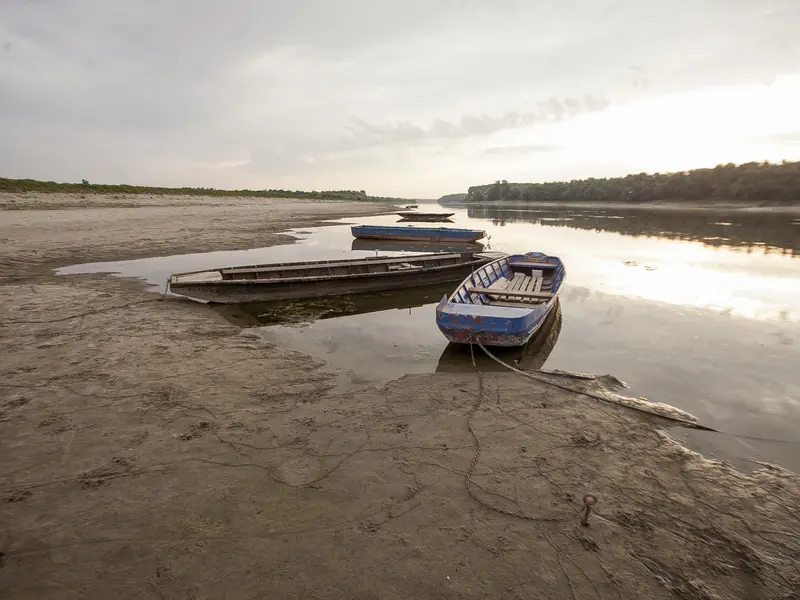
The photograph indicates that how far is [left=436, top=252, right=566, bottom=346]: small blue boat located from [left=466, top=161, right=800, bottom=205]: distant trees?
85.8 m

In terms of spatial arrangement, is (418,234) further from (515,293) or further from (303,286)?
(515,293)

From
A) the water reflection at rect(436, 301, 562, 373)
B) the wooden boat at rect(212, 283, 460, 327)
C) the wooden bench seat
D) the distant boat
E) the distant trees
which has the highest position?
the distant trees

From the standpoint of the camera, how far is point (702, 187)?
275 ft

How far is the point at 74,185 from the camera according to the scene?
169ft

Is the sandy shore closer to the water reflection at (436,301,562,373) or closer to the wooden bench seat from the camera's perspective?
the water reflection at (436,301,562,373)

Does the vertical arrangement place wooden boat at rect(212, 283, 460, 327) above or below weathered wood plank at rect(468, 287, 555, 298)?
below

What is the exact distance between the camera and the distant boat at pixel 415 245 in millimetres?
28689

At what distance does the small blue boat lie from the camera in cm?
784

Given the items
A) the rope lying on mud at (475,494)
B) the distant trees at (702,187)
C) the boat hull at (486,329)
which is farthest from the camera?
the distant trees at (702,187)

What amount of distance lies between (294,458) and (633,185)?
399ft

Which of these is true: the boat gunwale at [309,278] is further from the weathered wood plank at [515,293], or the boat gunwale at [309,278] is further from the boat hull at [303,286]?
the weathered wood plank at [515,293]

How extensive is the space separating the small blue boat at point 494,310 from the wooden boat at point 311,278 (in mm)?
2817

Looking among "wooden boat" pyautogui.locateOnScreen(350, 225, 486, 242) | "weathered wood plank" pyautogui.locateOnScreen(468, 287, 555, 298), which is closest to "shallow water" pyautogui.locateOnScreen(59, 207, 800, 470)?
"weathered wood plank" pyautogui.locateOnScreen(468, 287, 555, 298)

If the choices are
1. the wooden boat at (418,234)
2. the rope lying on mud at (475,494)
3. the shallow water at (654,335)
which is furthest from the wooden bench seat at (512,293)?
the wooden boat at (418,234)
